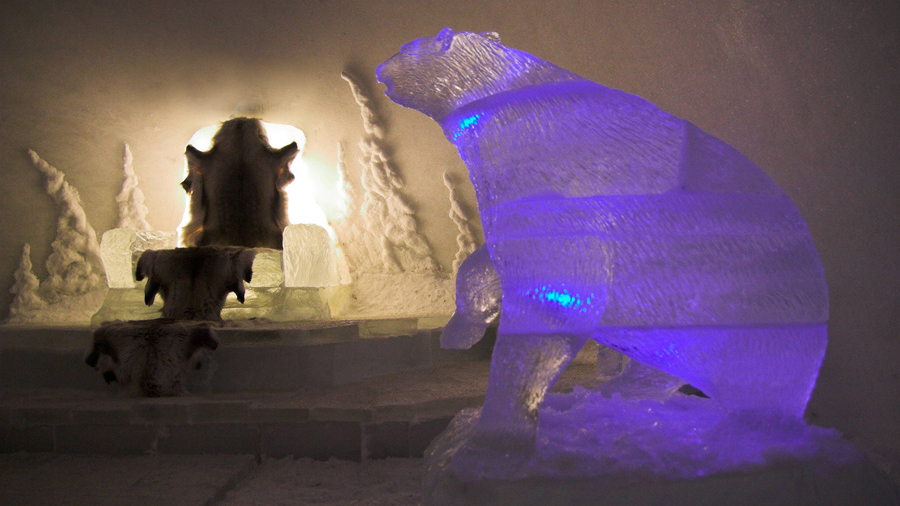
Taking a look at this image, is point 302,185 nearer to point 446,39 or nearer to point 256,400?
point 256,400

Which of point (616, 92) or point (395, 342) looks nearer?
point (616, 92)

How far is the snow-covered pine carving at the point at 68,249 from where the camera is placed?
5.34 metres

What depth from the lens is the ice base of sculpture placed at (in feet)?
3.91

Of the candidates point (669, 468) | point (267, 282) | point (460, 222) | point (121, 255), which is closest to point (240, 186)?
point (121, 255)

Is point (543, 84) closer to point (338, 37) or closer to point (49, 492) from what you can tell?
point (49, 492)

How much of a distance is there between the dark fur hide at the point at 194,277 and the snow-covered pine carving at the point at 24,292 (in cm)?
172

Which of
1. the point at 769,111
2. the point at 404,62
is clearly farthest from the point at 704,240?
the point at 769,111

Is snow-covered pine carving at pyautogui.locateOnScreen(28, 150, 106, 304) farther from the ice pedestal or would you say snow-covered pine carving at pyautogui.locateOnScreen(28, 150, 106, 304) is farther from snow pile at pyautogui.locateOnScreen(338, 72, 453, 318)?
snow pile at pyautogui.locateOnScreen(338, 72, 453, 318)

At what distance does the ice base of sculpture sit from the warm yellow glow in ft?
14.6

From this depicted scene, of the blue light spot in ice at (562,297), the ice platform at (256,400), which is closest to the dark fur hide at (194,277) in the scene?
the ice platform at (256,400)

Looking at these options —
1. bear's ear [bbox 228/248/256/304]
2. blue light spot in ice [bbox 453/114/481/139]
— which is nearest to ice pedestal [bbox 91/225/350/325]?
bear's ear [bbox 228/248/256/304]

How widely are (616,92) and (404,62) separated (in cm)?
49

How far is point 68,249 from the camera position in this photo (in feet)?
17.7

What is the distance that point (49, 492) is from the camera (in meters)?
2.21
